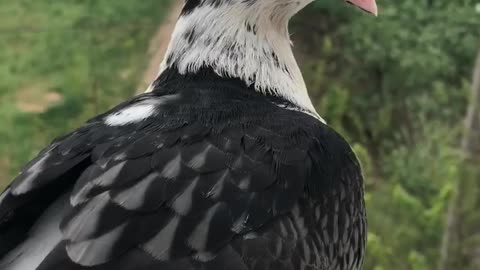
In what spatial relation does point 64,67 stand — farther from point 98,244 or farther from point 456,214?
point 98,244

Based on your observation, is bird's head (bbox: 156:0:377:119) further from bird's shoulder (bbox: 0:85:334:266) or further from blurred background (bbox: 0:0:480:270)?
blurred background (bbox: 0:0:480:270)

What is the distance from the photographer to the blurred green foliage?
5285mm

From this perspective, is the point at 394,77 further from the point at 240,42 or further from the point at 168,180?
the point at 168,180

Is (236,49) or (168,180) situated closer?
(168,180)

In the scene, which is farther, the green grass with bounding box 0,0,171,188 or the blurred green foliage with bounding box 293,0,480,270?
the green grass with bounding box 0,0,171,188

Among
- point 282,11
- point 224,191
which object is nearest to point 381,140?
point 282,11

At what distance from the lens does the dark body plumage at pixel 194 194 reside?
1954 mm

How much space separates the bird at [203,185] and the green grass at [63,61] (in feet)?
10.1

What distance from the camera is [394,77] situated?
6.74m

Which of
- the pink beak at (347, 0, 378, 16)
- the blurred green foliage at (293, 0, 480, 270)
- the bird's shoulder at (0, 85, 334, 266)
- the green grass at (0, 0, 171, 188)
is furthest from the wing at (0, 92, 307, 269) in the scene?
the green grass at (0, 0, 171, 188)

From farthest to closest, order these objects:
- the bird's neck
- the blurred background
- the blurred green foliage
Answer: the blurred background
the blurred green foliage
the bird's neck

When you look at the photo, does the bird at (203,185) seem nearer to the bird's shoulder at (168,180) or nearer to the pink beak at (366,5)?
the bird's shoulder at (168,180)

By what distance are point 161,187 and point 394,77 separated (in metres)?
4.95

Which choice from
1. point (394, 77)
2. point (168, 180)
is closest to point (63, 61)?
point (394, 77)
